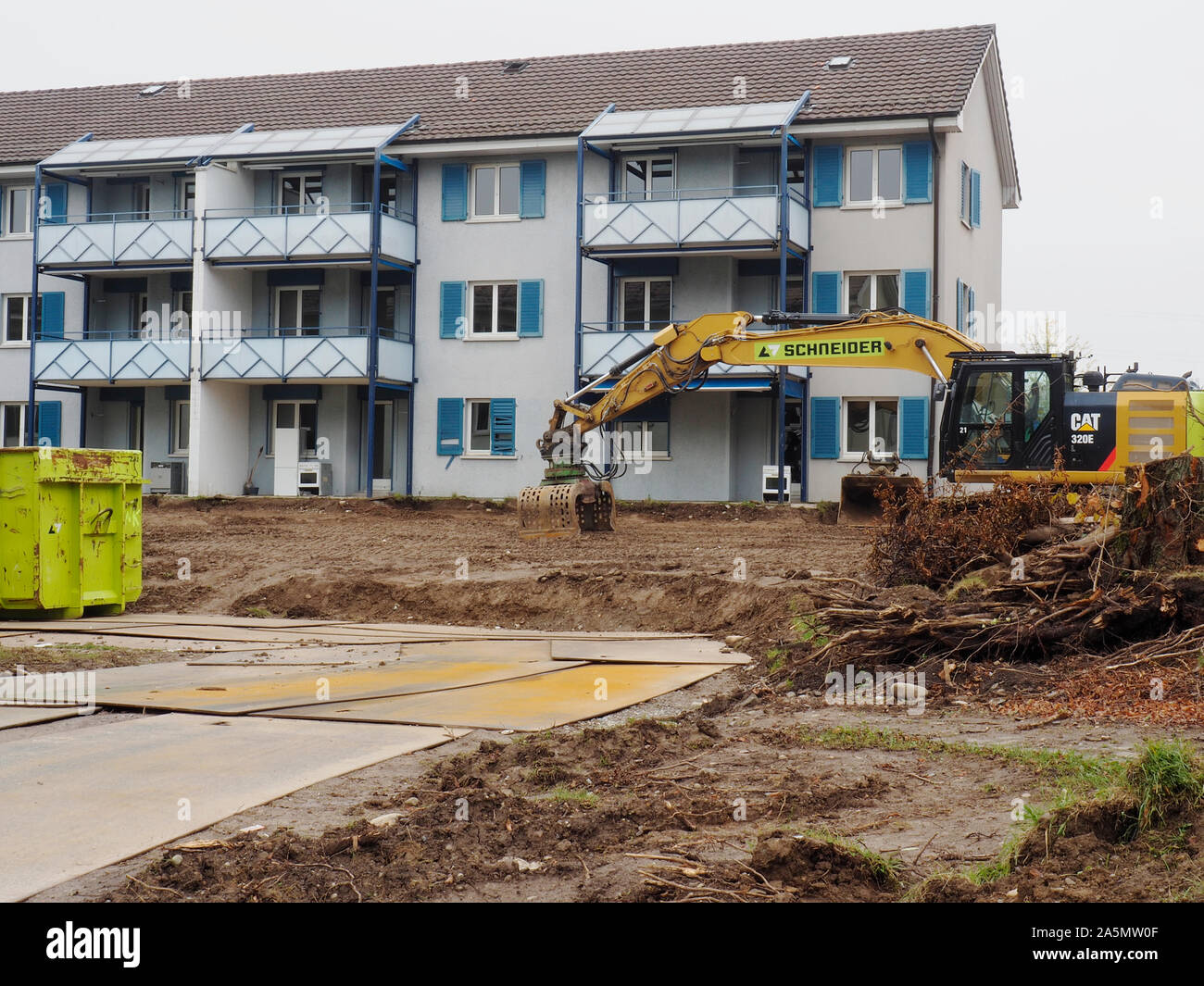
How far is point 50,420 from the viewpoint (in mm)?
35469

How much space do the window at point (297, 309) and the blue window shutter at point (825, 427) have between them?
1265 cm

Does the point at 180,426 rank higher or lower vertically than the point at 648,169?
→ lower

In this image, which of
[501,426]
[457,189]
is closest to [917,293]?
[501,426]

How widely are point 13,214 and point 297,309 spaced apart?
28.9 feet

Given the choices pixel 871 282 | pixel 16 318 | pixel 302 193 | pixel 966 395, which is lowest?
pixel 966 395

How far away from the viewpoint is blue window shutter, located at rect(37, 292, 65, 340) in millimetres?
35375

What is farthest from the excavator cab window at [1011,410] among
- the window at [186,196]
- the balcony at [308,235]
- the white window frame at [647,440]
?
the window at [186,196]

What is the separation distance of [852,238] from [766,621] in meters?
19.2

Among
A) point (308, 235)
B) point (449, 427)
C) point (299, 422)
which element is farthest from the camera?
point (299, 422)

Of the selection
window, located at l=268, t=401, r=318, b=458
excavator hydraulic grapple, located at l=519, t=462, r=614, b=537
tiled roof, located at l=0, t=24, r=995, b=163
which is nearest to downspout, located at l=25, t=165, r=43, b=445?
tiled roof, located at l=0, t=24, r=995, b=163

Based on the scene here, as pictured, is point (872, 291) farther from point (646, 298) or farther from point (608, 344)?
point (608, 344)

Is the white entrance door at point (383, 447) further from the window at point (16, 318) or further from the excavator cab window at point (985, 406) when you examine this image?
the excavator cab window at point (985, 406)

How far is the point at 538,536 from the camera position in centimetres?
2091
